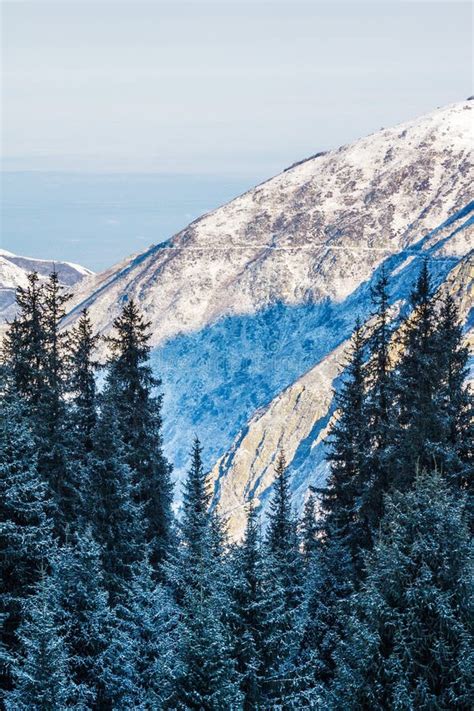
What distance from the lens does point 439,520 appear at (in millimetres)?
18672

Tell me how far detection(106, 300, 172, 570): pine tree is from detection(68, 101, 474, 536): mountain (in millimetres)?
75619

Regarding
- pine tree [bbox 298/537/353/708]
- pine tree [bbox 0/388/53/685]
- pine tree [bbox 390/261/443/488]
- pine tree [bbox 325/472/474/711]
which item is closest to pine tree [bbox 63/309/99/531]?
pine tree [bbox 0/388/53/685]

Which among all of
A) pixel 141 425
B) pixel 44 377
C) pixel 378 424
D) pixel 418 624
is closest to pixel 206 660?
pixel 418 624

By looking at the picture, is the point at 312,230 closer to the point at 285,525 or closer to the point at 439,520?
the point at 285,525

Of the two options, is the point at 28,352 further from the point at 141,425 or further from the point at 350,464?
the point at 350,464

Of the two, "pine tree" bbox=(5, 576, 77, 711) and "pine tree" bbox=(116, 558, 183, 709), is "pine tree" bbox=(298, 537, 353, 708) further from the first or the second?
"pine tree" bbox=(5, 576, 77, 711)

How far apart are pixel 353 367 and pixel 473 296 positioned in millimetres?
80000

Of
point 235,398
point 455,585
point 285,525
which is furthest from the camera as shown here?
point 235,398

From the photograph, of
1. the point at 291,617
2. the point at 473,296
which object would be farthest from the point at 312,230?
the point at 291,617

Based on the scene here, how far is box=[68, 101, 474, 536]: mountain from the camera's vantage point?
11625 centimetres

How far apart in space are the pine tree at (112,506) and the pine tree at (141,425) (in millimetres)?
4502

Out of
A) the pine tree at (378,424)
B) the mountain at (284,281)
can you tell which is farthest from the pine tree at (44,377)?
the mountain at (284,281)

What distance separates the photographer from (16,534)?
70.5 ft

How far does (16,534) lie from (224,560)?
15.3 ft
